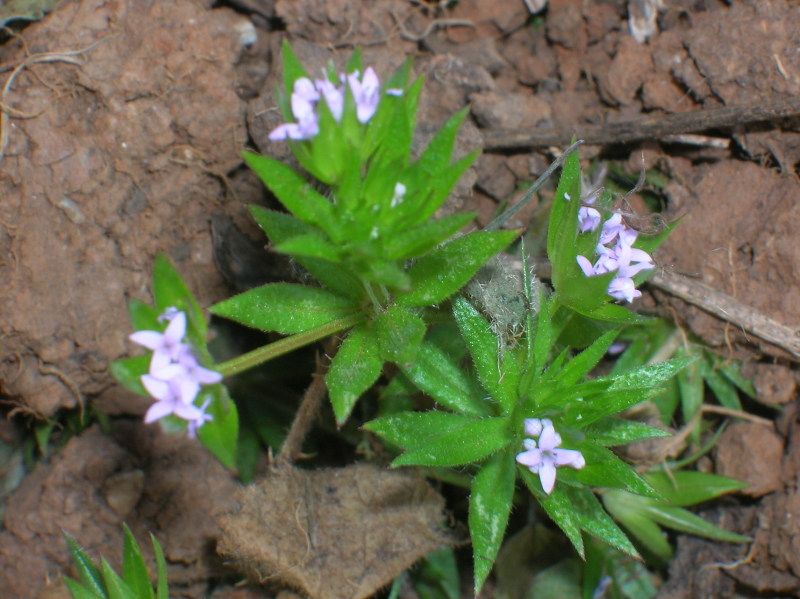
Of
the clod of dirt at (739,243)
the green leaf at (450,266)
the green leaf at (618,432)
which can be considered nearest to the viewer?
the green leaf at (450,266)

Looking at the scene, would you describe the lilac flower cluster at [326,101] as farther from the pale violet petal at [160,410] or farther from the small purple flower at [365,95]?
A: the pale violet petal at [160,410]

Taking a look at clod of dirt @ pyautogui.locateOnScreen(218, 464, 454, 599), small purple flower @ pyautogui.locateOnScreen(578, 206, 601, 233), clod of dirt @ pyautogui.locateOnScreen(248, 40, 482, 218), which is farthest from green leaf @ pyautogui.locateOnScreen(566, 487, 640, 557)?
clod of dirt @ pyautogui.locateOnScreen(248, 40, 482, 218)

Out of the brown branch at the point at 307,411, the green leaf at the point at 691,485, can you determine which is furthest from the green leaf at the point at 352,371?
the green leaf at the point at 691,485

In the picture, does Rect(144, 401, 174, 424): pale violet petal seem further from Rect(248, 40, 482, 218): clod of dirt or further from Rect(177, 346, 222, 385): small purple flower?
Rect(248, 40, 482, 218): clod of dirt

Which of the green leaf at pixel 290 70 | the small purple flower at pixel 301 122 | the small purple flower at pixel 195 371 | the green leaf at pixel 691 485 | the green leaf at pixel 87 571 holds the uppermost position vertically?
the green leaf at pixel 290 70

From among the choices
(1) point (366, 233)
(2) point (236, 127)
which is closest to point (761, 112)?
(1) point (366, 233)

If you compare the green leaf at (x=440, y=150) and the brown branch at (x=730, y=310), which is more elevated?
the green leaf at (x=440, y=150)
